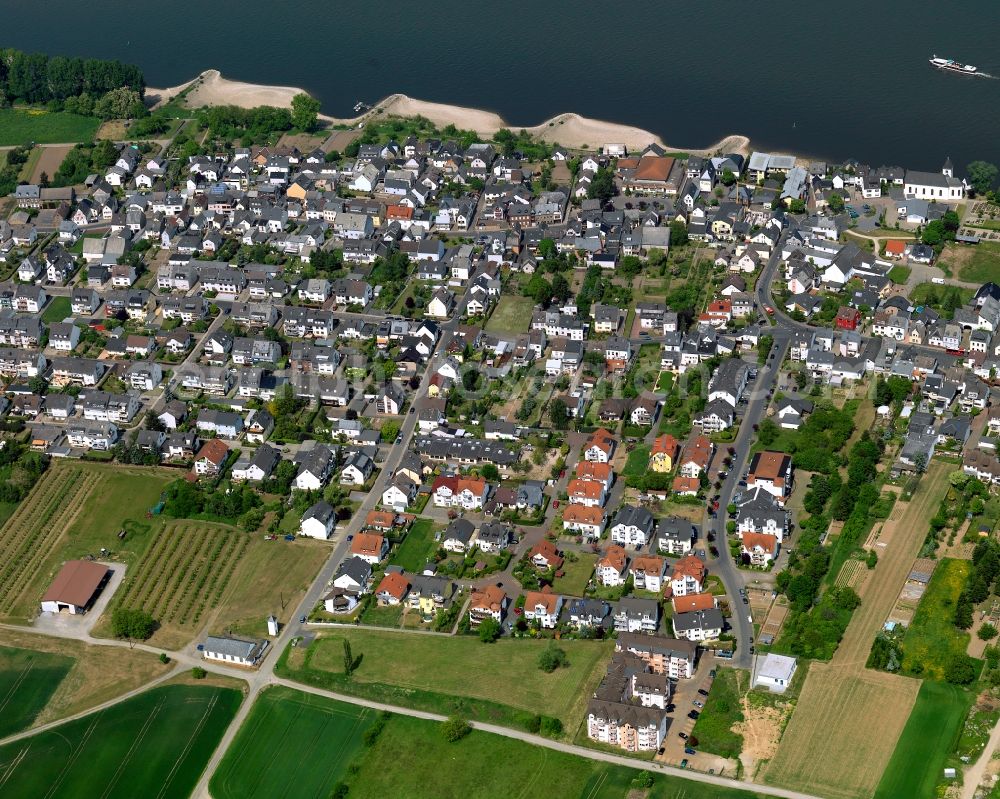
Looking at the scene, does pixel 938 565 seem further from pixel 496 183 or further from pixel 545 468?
pixel 496 183

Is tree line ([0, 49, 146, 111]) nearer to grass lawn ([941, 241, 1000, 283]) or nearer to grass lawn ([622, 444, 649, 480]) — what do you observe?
grass lawn ([622, 444, 649, 480])

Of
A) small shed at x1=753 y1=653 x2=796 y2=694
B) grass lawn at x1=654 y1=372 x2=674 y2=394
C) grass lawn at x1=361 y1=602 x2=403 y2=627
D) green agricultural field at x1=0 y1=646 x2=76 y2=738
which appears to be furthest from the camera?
grass lawn at x1=654 y1=372 x2=674 y2=394

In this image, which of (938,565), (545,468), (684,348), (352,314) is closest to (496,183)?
(352,314)

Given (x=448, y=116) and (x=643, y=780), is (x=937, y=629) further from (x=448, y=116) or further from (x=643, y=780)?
(x=448, y=116)

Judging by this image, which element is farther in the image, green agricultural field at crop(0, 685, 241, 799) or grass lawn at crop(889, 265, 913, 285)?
grass lawn at crop(889, 265, 913, 285)

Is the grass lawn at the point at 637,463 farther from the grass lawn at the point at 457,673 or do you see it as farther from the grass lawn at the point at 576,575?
the grass lawn at the point at 457,673

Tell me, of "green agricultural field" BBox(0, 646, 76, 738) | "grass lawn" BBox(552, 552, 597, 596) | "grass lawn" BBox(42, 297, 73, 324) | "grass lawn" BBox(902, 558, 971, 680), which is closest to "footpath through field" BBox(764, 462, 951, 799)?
"grass lawn" BBox(902, 558, 971, 680)
